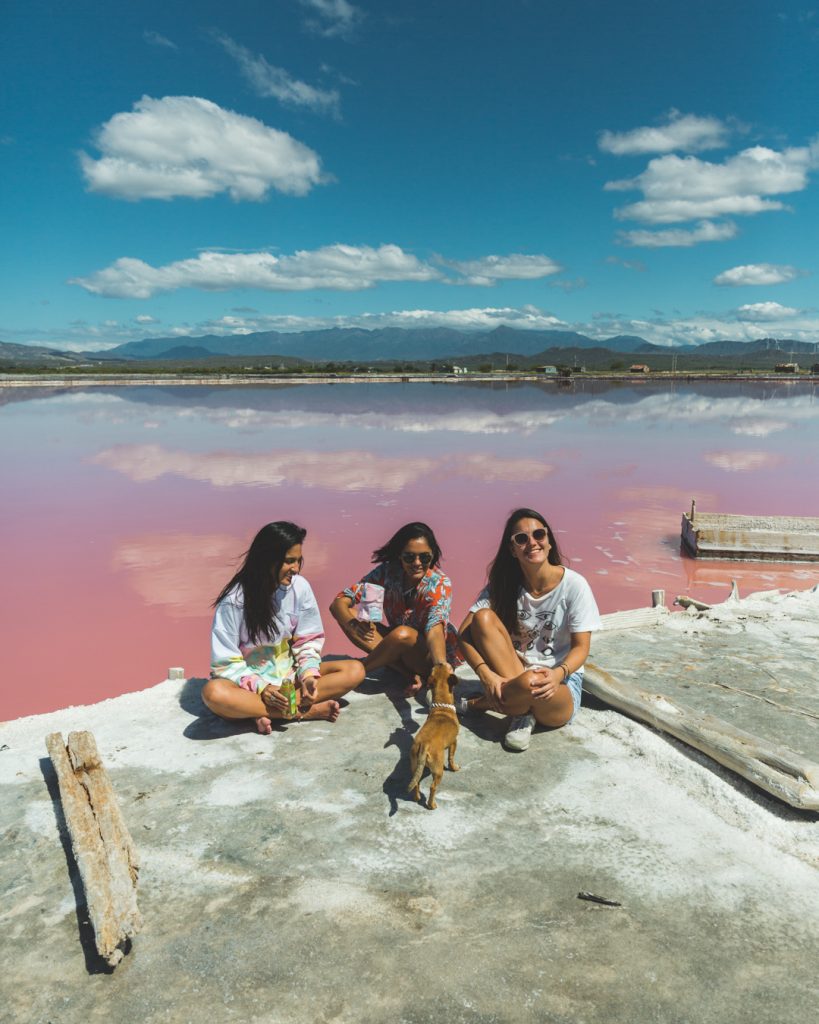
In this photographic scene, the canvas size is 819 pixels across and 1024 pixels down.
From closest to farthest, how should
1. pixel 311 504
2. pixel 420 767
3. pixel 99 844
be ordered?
1. pixel 99 844
2. pixel 420 767
3. pixel 311 504

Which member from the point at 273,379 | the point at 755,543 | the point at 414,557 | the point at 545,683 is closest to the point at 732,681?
the point at 545,683

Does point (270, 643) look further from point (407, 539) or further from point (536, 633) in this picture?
point (536, 633)

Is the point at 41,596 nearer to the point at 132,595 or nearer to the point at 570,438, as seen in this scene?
the point at 132,595

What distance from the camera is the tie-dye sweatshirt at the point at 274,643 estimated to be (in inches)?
145

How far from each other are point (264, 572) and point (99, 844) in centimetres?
143

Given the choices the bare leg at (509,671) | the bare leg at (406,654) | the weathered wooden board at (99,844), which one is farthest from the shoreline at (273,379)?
the bare leg at (509,671)

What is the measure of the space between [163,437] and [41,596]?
54.0ft

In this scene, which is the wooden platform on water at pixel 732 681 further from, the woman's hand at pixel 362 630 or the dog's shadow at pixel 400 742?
the woman's hand at pixel 362 630

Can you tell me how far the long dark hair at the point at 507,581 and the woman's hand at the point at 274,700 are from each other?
1.15 meters

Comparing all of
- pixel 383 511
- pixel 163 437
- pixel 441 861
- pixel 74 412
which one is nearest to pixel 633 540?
pixel 383 511

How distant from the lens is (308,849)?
2.75m

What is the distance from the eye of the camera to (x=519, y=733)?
11.5ft

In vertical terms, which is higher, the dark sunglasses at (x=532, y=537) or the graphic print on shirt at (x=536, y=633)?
the dark sunglasses at (x=532, y=537)

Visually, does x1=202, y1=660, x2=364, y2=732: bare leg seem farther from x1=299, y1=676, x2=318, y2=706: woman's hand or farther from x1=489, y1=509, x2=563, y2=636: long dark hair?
x1=489, y1=509, x2=563, y2=636: long dark hair
